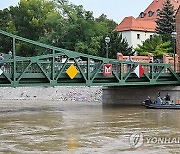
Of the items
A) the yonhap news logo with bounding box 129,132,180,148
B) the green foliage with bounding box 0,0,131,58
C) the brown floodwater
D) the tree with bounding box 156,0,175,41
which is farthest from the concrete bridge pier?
the tree with bounding box 156,0,175,41

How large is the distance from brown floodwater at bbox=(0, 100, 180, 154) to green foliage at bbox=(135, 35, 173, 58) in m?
25.8

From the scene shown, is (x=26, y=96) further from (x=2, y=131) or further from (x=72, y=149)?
(x=72, y=149)

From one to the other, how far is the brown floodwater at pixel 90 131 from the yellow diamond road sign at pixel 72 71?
9.43 ft

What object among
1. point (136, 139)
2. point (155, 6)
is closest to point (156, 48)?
point (136, 139)

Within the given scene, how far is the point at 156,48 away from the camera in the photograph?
6831 cm

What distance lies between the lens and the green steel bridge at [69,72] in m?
36.9

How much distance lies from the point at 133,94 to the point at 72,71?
11.6 m

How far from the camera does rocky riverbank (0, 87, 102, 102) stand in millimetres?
57469

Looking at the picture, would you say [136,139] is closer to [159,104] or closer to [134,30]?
[159,104]

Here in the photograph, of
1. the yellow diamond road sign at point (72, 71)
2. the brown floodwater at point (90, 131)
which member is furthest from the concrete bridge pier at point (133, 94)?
the yellow diamond road sign at point (72, 71)

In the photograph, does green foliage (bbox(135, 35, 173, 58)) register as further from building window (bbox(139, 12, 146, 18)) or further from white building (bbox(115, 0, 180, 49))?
building window (bbox(139, 12, 146, 18))

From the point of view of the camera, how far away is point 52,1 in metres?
104

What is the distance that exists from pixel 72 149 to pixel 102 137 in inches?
157

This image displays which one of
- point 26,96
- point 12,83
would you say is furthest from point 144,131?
point 26,96
